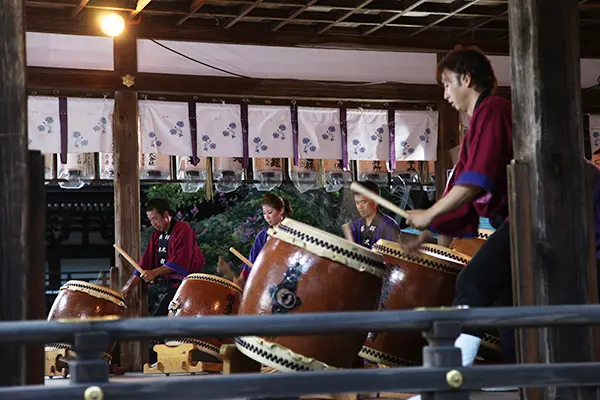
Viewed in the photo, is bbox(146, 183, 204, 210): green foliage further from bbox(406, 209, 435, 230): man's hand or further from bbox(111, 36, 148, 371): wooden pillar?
bbox(406, 209, 435, 230): man's hand

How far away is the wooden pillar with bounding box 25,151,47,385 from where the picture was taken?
3512mm

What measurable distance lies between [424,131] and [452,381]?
8.18 m

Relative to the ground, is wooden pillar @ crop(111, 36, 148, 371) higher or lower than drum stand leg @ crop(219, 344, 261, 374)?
higher

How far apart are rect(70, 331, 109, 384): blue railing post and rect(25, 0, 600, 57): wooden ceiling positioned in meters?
6.42

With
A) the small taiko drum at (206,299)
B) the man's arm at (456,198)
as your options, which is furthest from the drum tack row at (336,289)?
the small taiko drum at (206,299)

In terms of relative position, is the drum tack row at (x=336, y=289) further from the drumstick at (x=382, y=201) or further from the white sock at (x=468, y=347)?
the white sock at (x=468, y=347)

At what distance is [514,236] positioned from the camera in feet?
12.8

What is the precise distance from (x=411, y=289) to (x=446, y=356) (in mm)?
2776

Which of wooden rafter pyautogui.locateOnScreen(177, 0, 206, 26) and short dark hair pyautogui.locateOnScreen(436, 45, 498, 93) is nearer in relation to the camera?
short dark hair pyautogui.locateOnScreen(436, 45, 498, 93)

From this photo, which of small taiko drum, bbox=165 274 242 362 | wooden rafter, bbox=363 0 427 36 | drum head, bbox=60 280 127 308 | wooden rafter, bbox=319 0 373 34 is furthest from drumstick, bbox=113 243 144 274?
wooden rafter, bbox=363 0 427 36

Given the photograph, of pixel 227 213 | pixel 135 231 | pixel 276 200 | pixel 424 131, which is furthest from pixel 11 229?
pixel 227 213

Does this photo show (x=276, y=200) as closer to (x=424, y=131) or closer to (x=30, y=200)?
(x=424, y=131)

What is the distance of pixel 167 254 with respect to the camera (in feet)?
31.3

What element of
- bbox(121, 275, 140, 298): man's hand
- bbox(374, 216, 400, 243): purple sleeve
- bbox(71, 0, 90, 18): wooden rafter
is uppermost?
bbox(71, 0, 90, 18): wooden rafter
